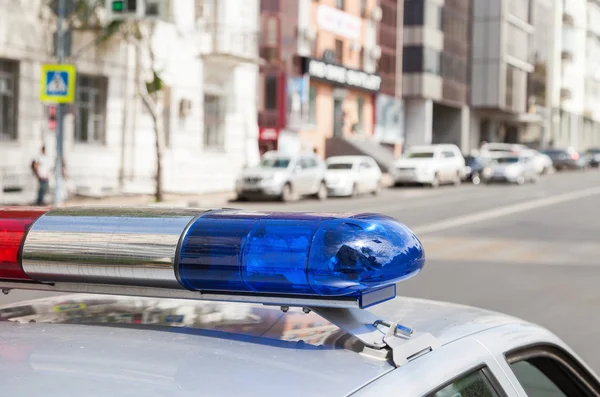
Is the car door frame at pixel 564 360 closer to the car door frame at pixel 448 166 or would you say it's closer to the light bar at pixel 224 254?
the light bar at pixel 224 254

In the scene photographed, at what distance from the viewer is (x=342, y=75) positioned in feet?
164

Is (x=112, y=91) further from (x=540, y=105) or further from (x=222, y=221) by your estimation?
(x=540, y=105)

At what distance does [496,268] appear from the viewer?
13977 mm

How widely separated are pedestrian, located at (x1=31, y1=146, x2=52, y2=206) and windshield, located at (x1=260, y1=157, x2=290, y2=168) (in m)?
8.43

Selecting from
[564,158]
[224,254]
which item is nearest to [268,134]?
[564,158]

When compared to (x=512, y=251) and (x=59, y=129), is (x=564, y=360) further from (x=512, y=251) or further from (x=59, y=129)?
(x=59, y=129)

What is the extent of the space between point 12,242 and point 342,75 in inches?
1905

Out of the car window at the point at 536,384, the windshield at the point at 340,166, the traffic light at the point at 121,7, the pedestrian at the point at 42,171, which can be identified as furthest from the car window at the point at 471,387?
the windshield at the point at 340,166

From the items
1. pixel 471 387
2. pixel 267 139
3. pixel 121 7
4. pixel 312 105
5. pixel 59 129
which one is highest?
pixel 121 7

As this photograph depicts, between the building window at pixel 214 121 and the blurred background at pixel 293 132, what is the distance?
7 cm

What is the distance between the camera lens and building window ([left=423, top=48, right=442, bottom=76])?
60.0 metres

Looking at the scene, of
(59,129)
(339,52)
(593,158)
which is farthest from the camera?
(593,158)

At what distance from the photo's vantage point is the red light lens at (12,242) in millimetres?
2057

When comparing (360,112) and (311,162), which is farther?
(360,112)
